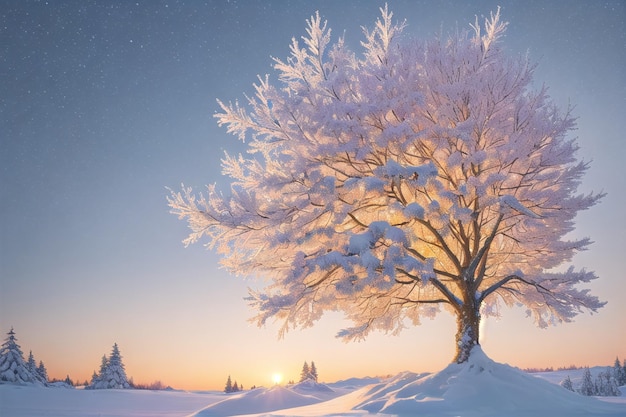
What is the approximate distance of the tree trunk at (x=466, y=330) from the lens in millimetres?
11016

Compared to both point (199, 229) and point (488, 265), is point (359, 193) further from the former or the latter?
point (488, 265)

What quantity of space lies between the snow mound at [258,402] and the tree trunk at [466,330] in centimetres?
595

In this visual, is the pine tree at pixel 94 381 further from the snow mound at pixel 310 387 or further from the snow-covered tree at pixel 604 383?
the snow-covered tree at pixel 604 383

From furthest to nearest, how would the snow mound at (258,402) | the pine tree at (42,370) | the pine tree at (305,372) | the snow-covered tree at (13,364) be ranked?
the pine tree at (42,370), the pine tree at (305,372), the snow-covered tree at (13,364), the snow mound at (258,402)

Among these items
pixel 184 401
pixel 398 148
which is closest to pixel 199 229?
pixel 398 148

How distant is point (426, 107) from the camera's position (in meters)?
10.9

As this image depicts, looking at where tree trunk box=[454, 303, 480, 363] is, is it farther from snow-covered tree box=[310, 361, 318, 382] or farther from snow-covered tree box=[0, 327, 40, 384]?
snow-covered tree box=[0, 327, 40, 384]

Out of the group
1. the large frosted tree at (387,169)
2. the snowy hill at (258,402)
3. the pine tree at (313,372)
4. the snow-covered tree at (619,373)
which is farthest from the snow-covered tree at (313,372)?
the snow-covered tree at (619,373)

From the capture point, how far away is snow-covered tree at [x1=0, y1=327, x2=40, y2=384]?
2786cm

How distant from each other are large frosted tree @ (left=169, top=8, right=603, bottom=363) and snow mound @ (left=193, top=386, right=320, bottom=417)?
4.05 meters

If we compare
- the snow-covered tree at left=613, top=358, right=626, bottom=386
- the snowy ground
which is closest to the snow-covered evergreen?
the snowy ground

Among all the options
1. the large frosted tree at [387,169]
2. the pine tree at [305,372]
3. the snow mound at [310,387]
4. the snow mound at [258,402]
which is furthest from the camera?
the pine tree at [305,372]

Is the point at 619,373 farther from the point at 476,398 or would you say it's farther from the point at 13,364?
the point at 13,364

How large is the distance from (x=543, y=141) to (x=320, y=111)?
225 inches
